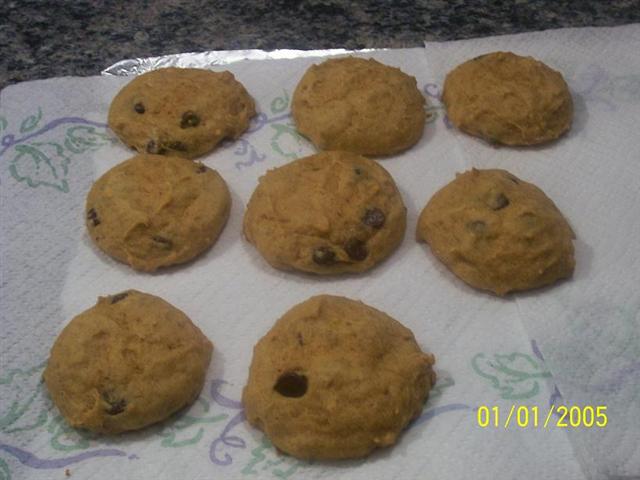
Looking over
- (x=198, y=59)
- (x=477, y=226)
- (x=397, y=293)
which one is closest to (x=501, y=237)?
(x=477, y=226)

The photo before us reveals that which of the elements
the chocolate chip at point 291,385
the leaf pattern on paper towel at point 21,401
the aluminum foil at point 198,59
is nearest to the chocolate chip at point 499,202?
the chocolate chip at point 291,385

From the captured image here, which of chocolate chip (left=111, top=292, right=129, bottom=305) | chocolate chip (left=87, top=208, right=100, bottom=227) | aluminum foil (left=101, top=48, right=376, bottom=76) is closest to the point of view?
chocolate chip (left=111, top=292, right=129, bottom=305)

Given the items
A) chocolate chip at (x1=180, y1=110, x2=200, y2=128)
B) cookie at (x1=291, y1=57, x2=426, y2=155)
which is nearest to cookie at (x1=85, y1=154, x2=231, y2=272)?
chocolate chip at (x1=180, y1=110, x2=200, y2=128)

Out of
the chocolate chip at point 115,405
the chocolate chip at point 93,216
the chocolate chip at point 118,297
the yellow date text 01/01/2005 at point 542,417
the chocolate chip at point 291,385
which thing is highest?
the chocolate chip at point 93,216

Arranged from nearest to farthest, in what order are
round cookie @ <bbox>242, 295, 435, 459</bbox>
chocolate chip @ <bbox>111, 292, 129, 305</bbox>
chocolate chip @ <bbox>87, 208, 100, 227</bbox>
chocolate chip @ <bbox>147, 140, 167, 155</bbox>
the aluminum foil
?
round cookie @ <bbox>242, 295, 435, 459</bbox> < chocolate chip @ <bbox>111, 292, 129, 305</bbox> < chocolate chip @ <bbox>87, 208, 100, 227</bbox> < chocolate chip @ <bbox>147, 140, 167, 155</bbox> < the aluminum foil

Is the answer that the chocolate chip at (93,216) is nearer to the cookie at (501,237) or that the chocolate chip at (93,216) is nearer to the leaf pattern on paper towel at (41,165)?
the leaf pattern on paper towel at (41,165)

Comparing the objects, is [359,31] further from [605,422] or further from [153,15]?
[605,422]

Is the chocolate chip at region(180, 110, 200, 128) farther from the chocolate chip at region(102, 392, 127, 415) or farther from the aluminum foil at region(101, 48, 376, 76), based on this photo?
the chocolate chip at region(102, 392, 127, 415)
